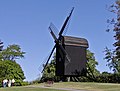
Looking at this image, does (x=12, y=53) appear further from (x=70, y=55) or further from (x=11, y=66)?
(x=70, y=55)

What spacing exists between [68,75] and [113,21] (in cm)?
1147

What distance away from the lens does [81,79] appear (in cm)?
5553

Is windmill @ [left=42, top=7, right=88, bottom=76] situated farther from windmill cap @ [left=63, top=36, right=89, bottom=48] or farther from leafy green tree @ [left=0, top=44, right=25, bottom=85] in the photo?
leafy green tree @ [left=0, top=44, right=25, bottom=85]

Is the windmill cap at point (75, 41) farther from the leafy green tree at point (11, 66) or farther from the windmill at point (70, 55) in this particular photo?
the leafy green tree at point (11, 66)

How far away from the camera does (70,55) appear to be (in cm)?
5328

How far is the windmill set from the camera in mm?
52531

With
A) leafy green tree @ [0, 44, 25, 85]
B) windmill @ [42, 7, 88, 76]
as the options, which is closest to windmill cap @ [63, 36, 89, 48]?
windmill @ [42, 7, 88, 76]

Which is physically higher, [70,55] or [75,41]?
[75,41]

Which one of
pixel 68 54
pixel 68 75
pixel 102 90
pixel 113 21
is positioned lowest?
pixel 102 90

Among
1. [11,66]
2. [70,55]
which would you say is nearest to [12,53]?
[11,66]

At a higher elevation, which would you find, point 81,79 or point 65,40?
point 65,40

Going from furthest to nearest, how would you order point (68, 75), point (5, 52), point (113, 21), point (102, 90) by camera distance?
1. point (5, 52)
2. point (68, 75)
3. point (113, 21)
4. point (102, 90)

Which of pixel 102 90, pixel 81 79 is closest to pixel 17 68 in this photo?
pixel 81 79

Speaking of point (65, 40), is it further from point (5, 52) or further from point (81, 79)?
point (5, 52)
